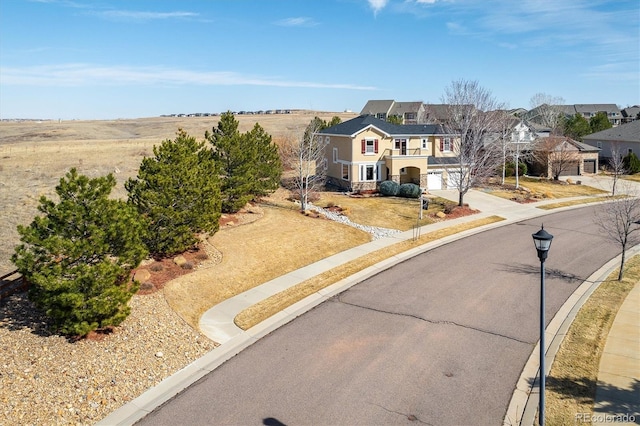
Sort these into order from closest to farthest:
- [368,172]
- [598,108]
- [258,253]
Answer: [258,253]
[368,172]
[598,108]

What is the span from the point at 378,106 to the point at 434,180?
73.4 meters

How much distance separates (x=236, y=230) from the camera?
27328 millimetres

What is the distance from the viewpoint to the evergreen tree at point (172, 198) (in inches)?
792

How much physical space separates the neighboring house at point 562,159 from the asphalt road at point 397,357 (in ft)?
105

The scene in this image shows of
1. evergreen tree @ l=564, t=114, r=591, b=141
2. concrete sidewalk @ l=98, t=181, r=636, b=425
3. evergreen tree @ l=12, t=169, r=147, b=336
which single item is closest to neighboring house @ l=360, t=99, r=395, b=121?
evergreen tree @ l=564, t=114, r=591, b=141

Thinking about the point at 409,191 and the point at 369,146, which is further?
the point at 369,146

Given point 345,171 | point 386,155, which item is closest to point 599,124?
point 386,155

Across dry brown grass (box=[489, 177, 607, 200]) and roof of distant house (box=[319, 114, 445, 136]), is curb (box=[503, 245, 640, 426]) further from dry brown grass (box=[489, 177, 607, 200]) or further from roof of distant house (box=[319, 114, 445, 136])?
roof of distant house (box=[319, 114, 445, 136])

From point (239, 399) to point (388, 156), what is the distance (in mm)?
32426

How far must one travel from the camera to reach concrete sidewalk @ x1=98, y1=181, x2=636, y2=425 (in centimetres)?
1175

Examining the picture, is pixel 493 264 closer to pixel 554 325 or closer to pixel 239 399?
pixel 554 325

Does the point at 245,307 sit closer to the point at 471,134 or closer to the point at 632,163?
the point at 471,134

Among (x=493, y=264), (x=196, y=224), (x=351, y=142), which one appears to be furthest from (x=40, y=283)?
(x=351, y=142)

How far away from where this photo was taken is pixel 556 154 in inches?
1986
